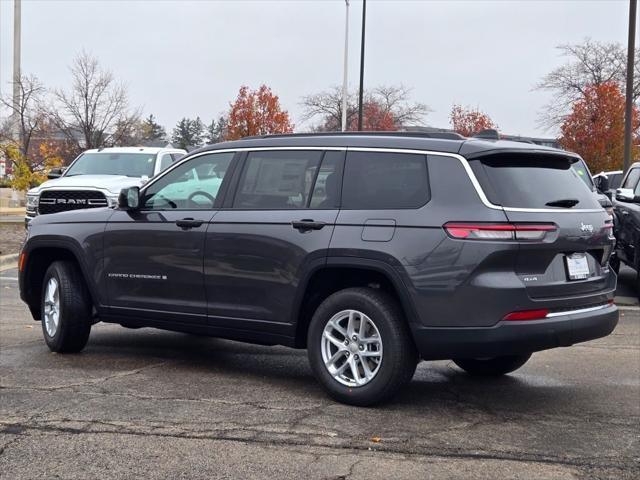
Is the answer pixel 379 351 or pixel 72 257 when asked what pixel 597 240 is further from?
pixel 72 257

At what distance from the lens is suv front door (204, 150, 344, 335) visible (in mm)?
5895

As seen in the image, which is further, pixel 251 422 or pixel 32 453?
pixel 251 422

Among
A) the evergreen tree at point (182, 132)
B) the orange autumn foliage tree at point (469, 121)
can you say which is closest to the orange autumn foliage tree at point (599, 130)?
the orange autumn foliage tree at point (469, 121)

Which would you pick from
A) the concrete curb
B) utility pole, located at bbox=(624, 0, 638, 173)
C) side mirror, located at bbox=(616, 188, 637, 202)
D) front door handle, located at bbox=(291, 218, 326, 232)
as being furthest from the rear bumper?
utility pole, located at bbox=(624, 0, 638, 173)

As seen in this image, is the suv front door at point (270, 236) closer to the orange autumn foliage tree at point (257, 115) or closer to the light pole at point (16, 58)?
the light pole at point (16, 58)

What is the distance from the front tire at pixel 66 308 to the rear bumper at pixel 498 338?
10.6 ft

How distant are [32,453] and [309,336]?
201 cm

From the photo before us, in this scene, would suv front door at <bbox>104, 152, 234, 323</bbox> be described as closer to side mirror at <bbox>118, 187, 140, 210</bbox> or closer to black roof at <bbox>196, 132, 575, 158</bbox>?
side mirror at <bbox>118, 187, 140, 210</bbox>

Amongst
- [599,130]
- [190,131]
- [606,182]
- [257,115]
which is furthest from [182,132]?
[606,182]

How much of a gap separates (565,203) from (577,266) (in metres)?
0.42

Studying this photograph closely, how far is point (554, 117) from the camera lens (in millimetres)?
46656

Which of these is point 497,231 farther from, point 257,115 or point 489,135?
point 257,115

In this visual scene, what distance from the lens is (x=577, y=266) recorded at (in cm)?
559

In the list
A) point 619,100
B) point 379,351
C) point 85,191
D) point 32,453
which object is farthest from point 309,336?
point 619,100
